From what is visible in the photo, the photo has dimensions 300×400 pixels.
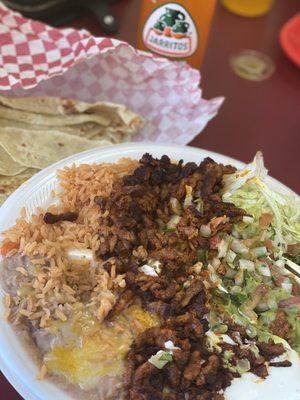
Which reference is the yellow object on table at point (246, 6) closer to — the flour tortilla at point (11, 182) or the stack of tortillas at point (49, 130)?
the stack of tortillas at point (49, 130)

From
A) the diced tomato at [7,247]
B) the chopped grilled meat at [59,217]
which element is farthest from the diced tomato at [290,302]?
the diced tomato at [7,247]

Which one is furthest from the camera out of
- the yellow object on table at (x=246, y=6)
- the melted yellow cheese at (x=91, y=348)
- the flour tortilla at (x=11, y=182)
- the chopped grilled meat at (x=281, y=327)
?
the yellow object on table at (x=246, y=6)

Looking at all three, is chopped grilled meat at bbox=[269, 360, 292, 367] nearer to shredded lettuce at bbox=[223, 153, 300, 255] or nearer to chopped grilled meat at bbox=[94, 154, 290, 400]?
chopped grilled meat at bbox=[94, 154, 290, 400]

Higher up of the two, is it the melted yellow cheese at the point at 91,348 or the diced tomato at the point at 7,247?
the diced tomato at the point at 7,247

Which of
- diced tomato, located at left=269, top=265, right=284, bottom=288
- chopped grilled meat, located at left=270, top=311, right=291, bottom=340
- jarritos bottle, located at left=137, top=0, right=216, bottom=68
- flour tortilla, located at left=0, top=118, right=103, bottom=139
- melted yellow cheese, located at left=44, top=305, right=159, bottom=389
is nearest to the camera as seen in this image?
melted yellow cheese, located at left=44, top=305, right=159, bottom=389

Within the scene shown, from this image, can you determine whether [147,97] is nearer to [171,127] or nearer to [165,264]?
[171,127]

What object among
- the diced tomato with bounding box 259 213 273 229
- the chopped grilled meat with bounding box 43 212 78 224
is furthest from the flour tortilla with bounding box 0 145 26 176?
the diced tomato with bounding box 259 213 273 229

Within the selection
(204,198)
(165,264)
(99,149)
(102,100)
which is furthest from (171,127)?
(165,264)
